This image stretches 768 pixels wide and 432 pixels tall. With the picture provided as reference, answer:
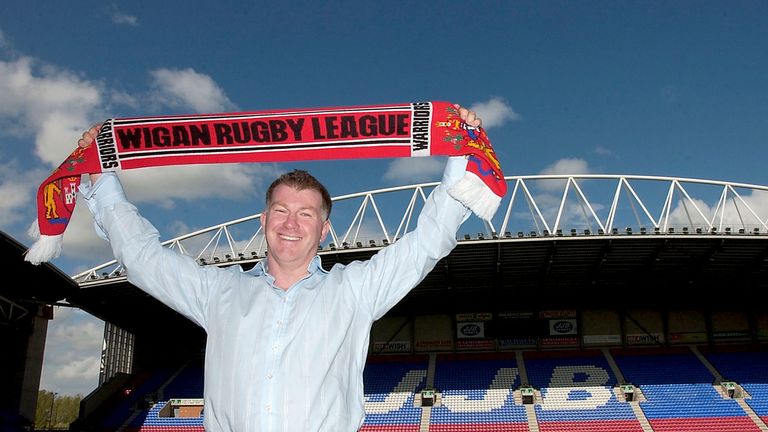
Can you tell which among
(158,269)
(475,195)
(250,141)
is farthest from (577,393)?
(158,269)

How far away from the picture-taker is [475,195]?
3.44 metres

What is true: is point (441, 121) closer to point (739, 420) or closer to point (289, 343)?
point (289, 343)

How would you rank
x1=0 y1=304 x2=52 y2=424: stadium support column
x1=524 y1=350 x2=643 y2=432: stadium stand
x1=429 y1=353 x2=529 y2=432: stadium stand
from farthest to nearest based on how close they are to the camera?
x1=429 y1=353 x2=529 y2=432: stadium stand < x1=524 y1=350 x2=643 y2=432: stadium stand < x1=0 y1=304 x2=52 y2=424: stadium support column

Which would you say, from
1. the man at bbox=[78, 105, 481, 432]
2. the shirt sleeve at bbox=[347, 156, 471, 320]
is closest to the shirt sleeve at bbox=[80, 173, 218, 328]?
the man at bbox=[78, 105, 481, 432]

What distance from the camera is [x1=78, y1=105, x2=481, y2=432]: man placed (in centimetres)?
278

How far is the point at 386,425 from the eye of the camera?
108 feet

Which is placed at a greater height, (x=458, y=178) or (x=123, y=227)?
(x=458, y=178)

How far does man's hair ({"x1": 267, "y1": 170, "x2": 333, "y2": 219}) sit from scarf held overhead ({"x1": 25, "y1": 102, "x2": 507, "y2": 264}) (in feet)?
3.71

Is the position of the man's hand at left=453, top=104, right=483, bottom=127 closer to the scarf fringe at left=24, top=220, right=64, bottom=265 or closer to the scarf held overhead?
the scarf held overhead

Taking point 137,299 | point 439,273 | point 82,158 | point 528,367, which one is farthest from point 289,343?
point 528,367

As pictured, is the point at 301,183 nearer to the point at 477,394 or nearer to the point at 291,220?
the point at 291,220

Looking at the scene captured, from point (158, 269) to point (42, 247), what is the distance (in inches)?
63.3

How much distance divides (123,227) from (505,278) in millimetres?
32815

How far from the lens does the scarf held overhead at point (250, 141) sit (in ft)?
14.2
